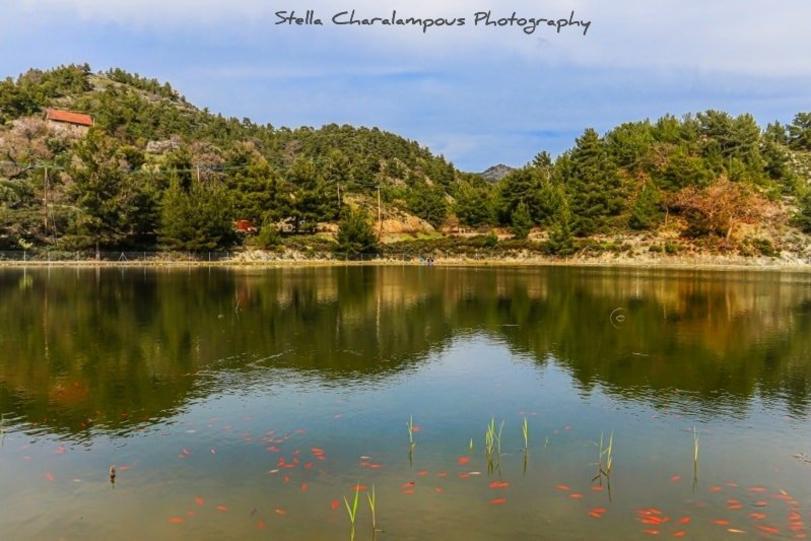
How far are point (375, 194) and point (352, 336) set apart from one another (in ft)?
349

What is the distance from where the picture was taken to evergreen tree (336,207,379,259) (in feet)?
312

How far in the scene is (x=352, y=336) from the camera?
30078 millimetres

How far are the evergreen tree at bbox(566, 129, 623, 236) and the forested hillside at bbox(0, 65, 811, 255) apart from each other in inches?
9.3

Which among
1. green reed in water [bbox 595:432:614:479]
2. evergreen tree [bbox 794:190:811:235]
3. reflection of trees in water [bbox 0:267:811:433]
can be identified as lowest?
green reed in water [bbox 595:432:614:479]

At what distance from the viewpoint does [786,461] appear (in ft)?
46.1

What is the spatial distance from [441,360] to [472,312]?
14.6 metres

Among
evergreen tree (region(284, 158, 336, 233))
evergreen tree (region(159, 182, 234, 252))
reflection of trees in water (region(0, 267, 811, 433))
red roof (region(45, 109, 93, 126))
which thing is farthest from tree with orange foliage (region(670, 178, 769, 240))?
red roof (region(45, 109, 93, 126))

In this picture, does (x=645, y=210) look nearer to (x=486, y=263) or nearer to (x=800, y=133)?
(x=486, y=263)

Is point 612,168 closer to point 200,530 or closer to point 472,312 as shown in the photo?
point 472,312

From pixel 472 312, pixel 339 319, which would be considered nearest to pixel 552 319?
pixel 472 312

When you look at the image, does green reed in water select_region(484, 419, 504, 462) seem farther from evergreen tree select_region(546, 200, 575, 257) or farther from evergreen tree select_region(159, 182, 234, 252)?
evergreen tree select_region(546, 200, 575, 257)

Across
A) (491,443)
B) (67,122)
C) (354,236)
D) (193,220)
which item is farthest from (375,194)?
(491,443)

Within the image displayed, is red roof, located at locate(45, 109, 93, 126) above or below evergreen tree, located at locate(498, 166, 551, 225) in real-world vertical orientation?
above

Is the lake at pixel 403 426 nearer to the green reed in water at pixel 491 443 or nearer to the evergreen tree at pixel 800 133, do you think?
the green reed in water at pixel 491 443
